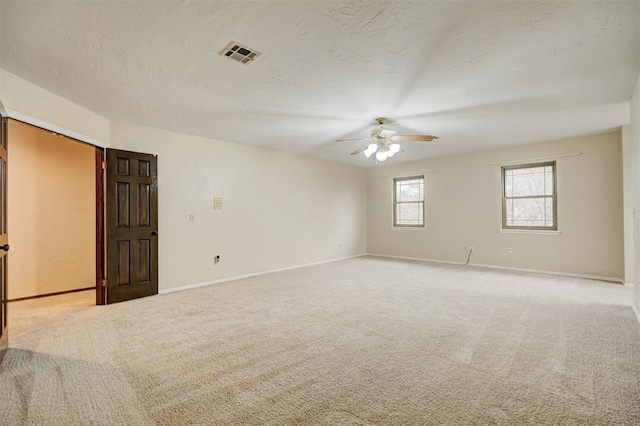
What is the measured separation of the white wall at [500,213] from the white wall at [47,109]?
20.3 ft

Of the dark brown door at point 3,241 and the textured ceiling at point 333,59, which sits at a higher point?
the textured ceiling at point 333,59

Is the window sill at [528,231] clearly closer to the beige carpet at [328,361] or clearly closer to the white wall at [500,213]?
the white wall at [500,213]

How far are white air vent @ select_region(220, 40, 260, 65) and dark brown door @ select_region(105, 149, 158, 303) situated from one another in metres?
2.51

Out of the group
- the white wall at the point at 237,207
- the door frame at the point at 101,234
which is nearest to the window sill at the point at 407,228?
the white wall at the point at 237,207

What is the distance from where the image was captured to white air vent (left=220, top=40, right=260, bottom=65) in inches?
91.4

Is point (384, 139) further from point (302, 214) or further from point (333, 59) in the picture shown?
point (302, 214)

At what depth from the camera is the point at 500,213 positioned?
19.8 feet

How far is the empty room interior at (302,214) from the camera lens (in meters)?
1.90

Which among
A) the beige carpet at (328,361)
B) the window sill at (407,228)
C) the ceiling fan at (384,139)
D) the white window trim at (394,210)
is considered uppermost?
the ceiling fan at (384,139)

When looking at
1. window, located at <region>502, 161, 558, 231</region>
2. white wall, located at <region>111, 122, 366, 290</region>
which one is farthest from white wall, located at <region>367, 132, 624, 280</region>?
white wall, located at <region>111, 122, 366, 290</region>

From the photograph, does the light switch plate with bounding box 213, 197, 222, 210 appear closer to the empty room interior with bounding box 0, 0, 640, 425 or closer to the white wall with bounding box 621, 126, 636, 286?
the empty room interior with bounding box 0, 0, 640, 425

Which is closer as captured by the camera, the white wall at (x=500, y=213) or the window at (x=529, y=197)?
the white wall at (x=500, y=213)

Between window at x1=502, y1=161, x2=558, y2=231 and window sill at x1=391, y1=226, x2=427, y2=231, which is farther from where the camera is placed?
window sill at x1=391, y1=226, x2=427, y2=231

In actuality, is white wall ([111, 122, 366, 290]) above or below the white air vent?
below
